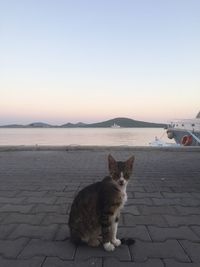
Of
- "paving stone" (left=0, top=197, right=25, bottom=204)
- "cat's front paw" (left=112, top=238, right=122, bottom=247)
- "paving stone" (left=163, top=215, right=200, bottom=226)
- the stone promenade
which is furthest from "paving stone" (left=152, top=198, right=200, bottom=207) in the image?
"paving stone" (left=0, top=197, right=25, bottom=204)

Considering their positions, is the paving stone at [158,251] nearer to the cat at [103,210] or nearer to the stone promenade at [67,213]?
the stone promenade at [67,213]

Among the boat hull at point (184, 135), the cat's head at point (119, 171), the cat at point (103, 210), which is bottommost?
A: the boat hull at point (184, 135)

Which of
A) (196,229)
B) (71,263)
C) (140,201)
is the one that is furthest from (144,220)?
(71,263)

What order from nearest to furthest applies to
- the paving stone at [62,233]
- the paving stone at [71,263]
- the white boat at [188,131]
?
the paving stone at [71,263] < the paving stone at [62,233] < the white boat at [188,131]

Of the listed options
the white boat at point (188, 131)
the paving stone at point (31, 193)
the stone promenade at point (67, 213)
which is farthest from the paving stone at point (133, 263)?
the white boat at point (188, 131)

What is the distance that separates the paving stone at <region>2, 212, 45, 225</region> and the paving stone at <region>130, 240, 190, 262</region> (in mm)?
1450

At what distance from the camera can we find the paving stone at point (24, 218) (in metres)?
4.07

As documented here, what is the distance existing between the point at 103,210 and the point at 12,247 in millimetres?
1053

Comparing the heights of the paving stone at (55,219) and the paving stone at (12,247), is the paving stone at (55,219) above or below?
below

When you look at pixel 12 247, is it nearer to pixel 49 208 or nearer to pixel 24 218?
pixel 24 218

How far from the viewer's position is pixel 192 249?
3.19m

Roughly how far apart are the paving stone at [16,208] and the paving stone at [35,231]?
26.2 inches

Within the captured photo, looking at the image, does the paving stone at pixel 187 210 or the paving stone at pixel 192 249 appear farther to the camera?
the paving stone at pixel 187 210

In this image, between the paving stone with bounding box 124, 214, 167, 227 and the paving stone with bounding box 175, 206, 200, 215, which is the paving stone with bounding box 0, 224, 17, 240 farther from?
the paving stone with bounding box 175, 206, 200, 215
